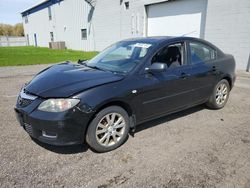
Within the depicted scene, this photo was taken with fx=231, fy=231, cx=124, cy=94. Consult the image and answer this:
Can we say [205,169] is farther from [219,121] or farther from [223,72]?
[223,72]

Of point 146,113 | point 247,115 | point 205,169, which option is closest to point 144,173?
point 205,169

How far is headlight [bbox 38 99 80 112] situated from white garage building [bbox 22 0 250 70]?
8.69 meters

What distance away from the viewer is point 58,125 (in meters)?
2.89

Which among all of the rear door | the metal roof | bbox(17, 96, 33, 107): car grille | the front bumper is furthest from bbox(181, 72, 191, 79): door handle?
the metal roof

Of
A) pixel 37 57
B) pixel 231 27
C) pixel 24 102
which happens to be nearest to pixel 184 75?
pixel 24 102

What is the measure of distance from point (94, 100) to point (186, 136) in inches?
69.5

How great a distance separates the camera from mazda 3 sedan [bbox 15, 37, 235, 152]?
9.73ft

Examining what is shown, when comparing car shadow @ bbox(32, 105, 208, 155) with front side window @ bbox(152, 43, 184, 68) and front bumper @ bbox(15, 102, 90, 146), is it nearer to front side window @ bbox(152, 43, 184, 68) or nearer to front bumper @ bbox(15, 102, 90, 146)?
front bumper @ bbox(15, 102, 90, 146)

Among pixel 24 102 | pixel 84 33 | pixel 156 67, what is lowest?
pixel 24 102

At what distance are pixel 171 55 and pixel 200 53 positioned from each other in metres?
0.84

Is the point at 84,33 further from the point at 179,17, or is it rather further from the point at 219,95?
the point at 219,95

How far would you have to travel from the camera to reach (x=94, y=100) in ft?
9.93

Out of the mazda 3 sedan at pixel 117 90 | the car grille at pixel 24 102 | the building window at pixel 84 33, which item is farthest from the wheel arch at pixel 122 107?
the building window at pixel 84 33

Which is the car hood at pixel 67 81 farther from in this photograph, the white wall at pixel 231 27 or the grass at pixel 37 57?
the grass at pixel 37 57
